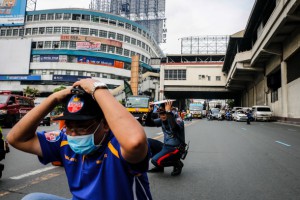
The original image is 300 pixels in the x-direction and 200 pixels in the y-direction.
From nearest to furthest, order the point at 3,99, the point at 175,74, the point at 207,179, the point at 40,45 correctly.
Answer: the point at 207,179 → the point at 3,99 → the point at 175,74 → the point at 40,45

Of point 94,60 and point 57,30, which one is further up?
point 57,30

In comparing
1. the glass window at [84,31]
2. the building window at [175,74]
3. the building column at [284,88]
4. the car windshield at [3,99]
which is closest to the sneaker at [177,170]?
the car windshield at [3,99]

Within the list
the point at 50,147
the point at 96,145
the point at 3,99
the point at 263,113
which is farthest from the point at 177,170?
the point at 263,113

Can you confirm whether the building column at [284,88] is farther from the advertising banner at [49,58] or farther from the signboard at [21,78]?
the signboard at [21,78]

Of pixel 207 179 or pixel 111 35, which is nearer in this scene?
pixel 207 179

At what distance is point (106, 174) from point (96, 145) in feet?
0.69

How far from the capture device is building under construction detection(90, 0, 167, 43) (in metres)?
99.0

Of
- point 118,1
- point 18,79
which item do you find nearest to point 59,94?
point 18,79

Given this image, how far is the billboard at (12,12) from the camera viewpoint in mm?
60844

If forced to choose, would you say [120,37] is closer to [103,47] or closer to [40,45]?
[103,47]

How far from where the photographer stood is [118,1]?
10338cm

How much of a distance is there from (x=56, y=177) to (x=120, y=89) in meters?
53.6

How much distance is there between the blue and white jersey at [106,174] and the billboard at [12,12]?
226 feet

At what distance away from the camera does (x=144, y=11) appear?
99.4m
